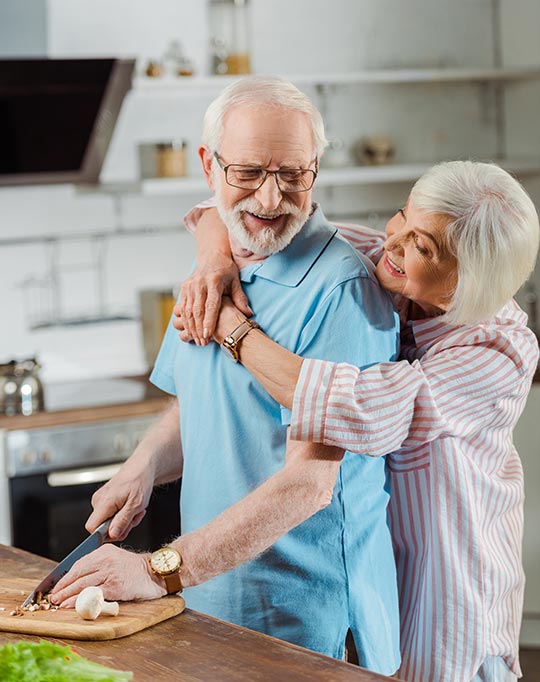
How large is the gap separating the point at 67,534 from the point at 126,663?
6.27 ft

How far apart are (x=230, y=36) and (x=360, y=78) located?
0.51 meters

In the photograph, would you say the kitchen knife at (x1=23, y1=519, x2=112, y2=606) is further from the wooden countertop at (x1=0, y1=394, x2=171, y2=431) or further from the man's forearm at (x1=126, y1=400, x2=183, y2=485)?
the wooden countertop at (x1=0, y1=394, x2=171, y2=431)

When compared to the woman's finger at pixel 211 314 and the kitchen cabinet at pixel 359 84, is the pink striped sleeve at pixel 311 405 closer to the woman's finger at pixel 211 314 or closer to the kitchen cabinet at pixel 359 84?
the woman's finger at pixel 211 314

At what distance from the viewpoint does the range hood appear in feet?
10.5

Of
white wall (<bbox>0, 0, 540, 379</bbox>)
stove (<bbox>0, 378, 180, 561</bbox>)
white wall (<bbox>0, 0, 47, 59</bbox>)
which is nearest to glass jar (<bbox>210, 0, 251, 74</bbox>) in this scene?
white wall (<bbox>0, 0, 540, 379</bbox>)

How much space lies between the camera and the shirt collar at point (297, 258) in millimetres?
1567

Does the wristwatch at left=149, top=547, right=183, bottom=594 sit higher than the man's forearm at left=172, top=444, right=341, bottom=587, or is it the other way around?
the man's forearm at left=172, top=444, right=341, bottom=587

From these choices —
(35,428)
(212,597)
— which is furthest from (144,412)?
(212,597)

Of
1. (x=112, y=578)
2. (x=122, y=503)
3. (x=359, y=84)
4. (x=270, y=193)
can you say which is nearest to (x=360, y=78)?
(x=359, y=84)

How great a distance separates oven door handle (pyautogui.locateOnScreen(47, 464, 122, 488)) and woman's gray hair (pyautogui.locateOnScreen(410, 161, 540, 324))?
6.01ft

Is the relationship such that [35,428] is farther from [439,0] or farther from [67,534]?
[439,0]

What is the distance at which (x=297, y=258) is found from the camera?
1.58 meters

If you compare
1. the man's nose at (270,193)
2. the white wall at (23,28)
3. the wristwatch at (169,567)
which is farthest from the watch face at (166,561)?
the white wall at (23,28)

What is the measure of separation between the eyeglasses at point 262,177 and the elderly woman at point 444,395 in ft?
0.50
